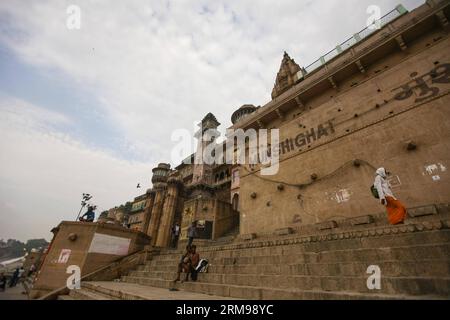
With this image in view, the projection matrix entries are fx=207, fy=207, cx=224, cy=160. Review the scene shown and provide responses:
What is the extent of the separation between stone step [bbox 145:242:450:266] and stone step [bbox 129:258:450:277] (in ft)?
0.83

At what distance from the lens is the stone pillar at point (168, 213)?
26719mm

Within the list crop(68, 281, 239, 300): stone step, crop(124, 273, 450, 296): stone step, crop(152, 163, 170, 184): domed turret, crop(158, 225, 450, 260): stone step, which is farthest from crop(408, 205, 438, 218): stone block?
crop(152, 163, 170, 184): domed turret

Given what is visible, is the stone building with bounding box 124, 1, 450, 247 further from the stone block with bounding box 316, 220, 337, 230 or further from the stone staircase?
A: the stone staircase

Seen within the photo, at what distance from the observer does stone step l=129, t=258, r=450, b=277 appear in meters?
4.00

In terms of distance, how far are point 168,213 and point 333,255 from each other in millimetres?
25307

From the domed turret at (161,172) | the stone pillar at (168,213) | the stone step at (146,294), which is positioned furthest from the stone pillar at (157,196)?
the stone step at (146,294)

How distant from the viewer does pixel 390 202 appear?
5.75m

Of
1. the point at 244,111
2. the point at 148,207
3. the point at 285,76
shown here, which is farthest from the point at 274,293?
the point at 148,207

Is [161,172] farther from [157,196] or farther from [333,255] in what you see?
[333,255]

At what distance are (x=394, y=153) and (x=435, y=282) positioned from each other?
6.05 m

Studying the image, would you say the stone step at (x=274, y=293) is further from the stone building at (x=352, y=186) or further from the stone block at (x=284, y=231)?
the stone block at (x=284, y=231)
